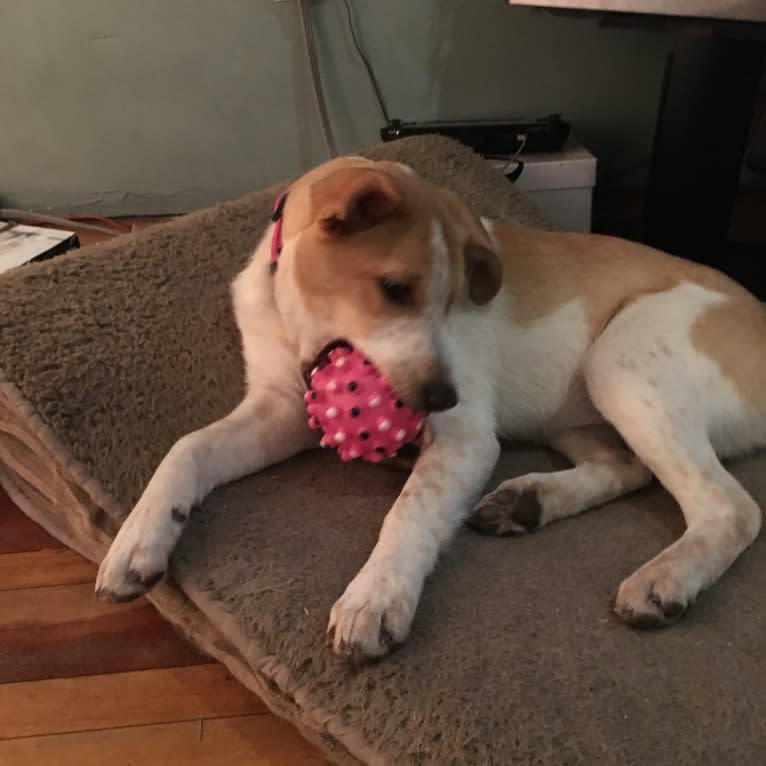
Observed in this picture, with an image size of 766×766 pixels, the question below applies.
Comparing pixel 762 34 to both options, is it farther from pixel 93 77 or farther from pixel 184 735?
pixel 93 77

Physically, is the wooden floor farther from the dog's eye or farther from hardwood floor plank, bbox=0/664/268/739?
the dog's eye

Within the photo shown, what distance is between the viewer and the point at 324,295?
5.49ft

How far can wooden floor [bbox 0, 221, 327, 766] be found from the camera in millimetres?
1568

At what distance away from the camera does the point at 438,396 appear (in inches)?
63.6

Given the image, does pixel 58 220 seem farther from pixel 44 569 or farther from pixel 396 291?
pixel 396 291

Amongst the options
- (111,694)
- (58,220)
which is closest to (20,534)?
(111,694)

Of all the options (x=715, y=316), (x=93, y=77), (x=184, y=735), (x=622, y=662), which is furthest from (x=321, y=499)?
(x=93, y=77)

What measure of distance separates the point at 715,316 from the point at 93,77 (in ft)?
9.46

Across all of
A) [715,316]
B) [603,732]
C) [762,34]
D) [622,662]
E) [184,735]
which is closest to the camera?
[603,732]

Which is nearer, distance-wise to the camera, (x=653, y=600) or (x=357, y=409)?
(x=653, y=600)

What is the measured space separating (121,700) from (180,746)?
0.61 feet

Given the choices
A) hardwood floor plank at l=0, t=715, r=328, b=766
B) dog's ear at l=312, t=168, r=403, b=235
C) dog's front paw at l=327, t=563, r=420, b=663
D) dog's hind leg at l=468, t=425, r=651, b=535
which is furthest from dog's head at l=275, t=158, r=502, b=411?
hardwood floor plank at l=0, t=715, r=328, b=766

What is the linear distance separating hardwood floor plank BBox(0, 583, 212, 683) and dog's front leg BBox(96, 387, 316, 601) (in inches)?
14.6

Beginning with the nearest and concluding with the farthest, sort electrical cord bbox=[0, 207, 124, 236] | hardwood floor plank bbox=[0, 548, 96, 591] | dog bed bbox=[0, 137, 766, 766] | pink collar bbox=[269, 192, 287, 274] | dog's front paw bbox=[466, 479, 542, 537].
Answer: dog bed bbox=[0, 137, 766, 766] → dog's front paw bbox=[466, 479, 542, 537] → pink collar bbox=[269, 192, 287, 274] → hardwood floor plank bbox=[0, 548, 96, 591] → electrical cord bbox=[0, 207, 124, 236]
